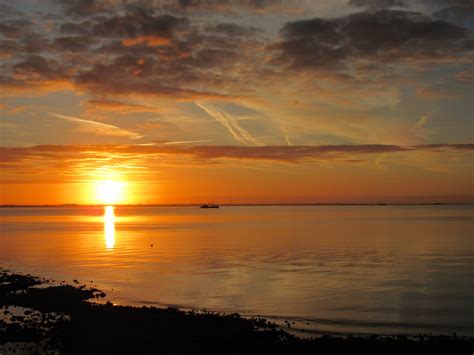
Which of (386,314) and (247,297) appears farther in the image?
(247,297)

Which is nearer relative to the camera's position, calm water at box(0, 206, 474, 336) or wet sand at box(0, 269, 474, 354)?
wet sand at box(0, 269, 474, 354)

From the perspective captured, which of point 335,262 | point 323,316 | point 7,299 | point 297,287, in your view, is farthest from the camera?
point 335,262

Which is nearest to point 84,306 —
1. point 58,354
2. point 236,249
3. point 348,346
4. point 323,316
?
point 58,354

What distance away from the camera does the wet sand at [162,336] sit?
2317cm

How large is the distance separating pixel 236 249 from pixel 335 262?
821 inches

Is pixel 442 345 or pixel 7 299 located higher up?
pixel 7 299

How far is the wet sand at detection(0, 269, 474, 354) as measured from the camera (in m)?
23.2

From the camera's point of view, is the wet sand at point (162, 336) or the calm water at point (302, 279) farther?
the calm water at point (302, 279)

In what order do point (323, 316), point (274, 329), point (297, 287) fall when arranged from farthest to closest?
point (297, 287)
point (323, 316)
point (274, 329)

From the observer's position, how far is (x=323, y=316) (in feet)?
103

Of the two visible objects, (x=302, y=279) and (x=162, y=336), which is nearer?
(x=162, y=336)

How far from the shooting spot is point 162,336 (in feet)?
83.7

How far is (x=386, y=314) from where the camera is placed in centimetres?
3197

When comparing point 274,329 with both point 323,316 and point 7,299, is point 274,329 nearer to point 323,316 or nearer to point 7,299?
point 323,316
